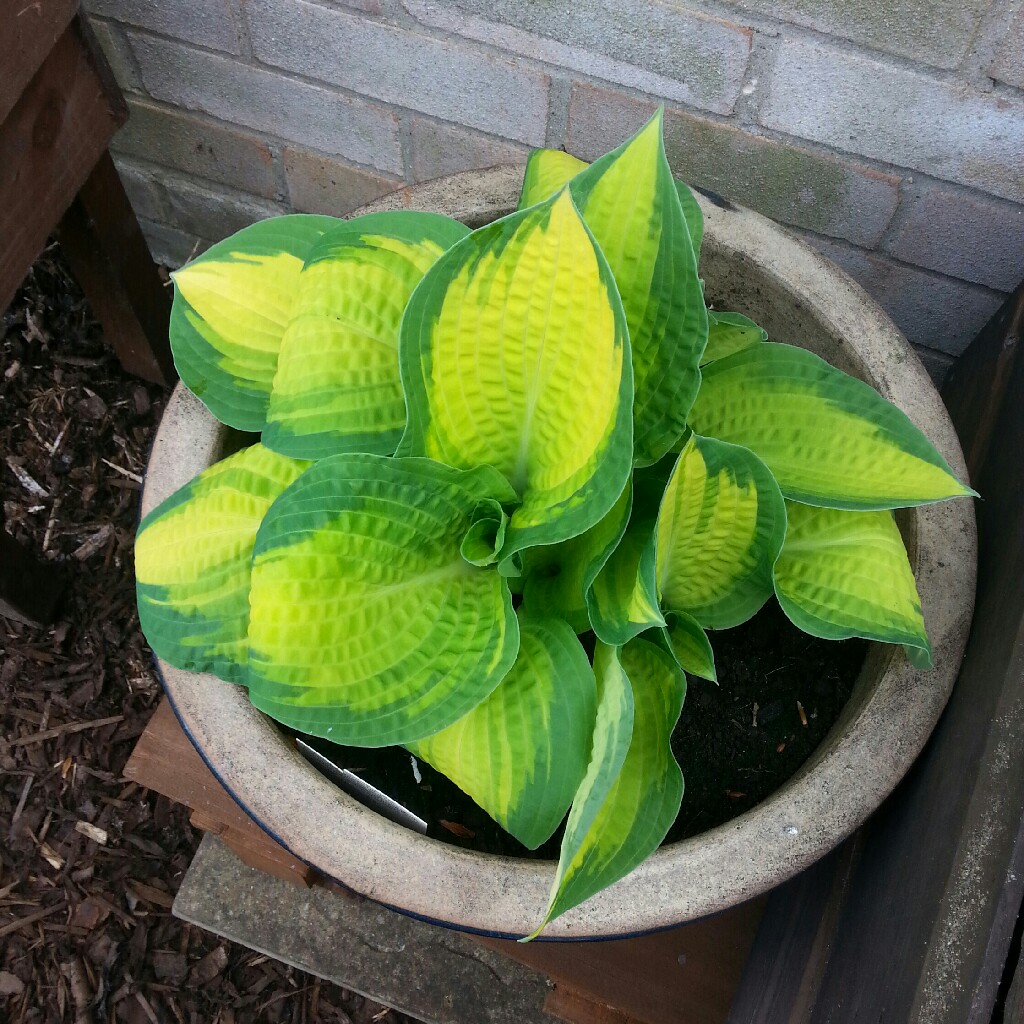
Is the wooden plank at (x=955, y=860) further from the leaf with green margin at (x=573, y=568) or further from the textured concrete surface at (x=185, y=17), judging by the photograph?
the textured concrete surface at (x=185, y=17)

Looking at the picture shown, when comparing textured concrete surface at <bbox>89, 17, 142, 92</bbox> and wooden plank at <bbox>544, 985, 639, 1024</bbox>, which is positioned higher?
textured concrete surface at <bbox>89, 17, 142, 92</bbox>

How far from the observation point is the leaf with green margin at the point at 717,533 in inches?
21.8

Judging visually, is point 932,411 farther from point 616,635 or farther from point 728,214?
point 616,635

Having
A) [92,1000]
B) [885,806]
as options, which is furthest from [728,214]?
[92,1000]

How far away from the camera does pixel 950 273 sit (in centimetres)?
105

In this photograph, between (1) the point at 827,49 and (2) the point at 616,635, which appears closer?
(2) the point at 616,635

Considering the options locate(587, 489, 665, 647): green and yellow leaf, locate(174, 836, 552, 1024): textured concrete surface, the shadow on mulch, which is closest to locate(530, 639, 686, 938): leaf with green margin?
locate(587, 489, 665, 647): green and yellow leaf

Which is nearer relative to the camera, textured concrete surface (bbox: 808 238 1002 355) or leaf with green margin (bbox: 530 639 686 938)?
leaf with green margin (bbox: 530 639 686 938)

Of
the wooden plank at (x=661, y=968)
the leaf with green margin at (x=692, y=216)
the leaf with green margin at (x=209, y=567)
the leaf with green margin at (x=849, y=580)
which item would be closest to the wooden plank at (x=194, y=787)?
the wooden plank at (x=661, y=968)

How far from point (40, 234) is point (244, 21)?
0.38 m

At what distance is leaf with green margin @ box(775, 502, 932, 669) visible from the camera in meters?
0.62

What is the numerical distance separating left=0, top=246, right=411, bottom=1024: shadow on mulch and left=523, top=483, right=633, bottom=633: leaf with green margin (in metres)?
0.83

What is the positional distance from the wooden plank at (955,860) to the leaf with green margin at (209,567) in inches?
18.8

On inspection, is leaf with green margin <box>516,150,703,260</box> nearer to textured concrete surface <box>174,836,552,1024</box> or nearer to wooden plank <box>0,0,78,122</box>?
wooden plank <box>0,0,78,122</box>
